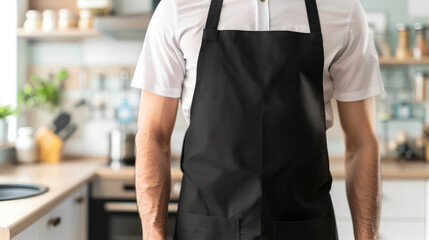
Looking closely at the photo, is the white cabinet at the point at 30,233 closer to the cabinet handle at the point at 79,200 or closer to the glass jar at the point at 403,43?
the cabinet handle at the point at 79,200

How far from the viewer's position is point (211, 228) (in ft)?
3.60

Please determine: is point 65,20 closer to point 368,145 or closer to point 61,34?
point 61,34

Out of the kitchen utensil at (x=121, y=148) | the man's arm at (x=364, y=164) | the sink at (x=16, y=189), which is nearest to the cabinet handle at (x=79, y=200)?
the sink at (x=16, y=189)

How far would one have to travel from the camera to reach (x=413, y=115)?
2.85 meters

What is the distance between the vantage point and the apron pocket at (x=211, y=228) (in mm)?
1090

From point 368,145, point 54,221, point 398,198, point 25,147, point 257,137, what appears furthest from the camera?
point 25,147

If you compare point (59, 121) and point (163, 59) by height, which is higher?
point (163, 59)

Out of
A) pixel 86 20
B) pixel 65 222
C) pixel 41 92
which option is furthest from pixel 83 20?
pixel 65 222

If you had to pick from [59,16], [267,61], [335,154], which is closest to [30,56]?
[59,16]

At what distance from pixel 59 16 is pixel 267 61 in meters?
2.05

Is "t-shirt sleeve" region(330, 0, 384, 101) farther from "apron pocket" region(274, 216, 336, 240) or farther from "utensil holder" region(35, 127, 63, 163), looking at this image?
"utensil holder" region(35, 127, 63, 163)

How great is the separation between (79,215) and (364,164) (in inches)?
57.0

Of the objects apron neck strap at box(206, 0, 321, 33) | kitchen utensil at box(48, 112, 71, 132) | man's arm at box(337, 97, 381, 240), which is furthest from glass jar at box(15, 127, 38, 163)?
man's arm at box(337, 97, 381, 240)

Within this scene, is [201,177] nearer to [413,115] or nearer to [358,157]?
[358,157]
